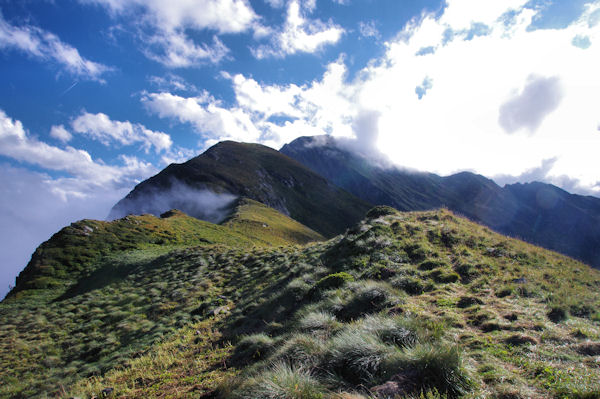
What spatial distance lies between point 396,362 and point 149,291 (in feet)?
79.4

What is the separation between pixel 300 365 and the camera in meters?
5.49

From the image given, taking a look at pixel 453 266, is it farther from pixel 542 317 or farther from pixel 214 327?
pixel 214 327

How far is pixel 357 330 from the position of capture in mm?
6031

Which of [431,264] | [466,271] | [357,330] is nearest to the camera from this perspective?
[357,330]

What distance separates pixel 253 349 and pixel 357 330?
13.4 feet

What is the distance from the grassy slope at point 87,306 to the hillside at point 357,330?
0.52 ft

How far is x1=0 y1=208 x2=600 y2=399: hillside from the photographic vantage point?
4.59 m

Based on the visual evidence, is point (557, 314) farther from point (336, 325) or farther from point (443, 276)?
point (336, 325)

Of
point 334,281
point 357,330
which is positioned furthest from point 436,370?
point 334,281

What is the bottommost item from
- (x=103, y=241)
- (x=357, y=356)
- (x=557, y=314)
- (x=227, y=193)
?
(x=557, y=314)

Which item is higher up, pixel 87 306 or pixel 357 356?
pixel 357 356

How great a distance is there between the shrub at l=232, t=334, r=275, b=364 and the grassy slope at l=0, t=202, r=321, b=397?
7.28 m

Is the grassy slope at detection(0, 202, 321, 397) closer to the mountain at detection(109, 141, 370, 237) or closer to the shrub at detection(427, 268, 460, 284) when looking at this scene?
the shrub at detection(427, 268, 460, 284)

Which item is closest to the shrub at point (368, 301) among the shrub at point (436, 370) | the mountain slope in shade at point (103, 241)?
the shrub at point (436, 370)
